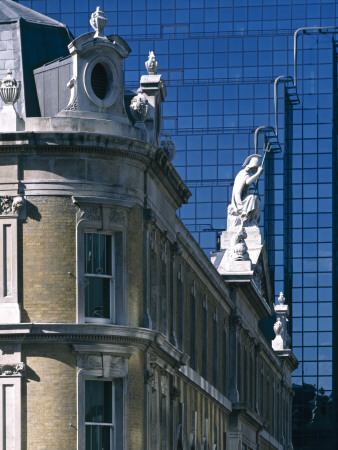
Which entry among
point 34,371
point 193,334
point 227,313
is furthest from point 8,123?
point 227,313

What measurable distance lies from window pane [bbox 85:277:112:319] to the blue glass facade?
88.8 meters

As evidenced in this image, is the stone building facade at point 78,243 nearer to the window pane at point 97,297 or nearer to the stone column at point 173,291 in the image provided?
the window pane at point 97,297

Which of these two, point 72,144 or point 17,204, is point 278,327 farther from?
point 17,204

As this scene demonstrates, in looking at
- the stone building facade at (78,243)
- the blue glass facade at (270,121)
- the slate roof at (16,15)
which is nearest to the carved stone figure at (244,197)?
the stone building facade at (78,243)

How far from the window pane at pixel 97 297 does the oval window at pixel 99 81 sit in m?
5.20

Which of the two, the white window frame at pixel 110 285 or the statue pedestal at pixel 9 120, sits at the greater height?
the statue pedestal at pixel 9 120

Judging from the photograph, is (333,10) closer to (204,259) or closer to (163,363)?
(204,259)

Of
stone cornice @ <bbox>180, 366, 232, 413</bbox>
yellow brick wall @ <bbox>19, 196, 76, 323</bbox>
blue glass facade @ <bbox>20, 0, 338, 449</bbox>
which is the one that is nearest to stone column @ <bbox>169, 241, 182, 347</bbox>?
stone cornice @ <bbox>180, 366, 232, 413</bbox>

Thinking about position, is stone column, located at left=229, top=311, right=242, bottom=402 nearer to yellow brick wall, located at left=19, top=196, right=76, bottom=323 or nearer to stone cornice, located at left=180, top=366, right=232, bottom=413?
stone cornice, located at left=180, top=366, right=232, bottom=413

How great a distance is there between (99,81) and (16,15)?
4723 millimetres

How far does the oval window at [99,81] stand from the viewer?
4725cm

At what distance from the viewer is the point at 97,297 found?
153 feet

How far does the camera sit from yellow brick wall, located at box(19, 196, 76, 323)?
4541 centimetres

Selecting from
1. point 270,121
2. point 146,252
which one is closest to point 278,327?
point 270,121
